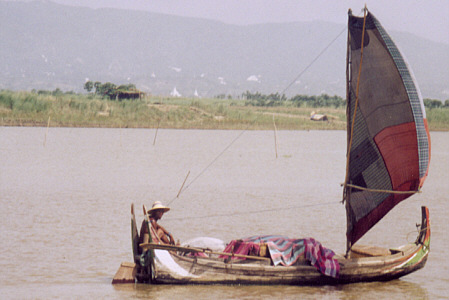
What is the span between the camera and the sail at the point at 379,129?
10.7 m

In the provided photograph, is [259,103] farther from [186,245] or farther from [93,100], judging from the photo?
[186,245]

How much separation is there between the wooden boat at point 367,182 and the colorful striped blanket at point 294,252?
0.06m

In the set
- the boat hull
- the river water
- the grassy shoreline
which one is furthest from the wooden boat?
the grassy shoreline

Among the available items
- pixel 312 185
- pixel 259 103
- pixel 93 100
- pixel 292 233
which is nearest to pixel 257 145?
pixel 93 100

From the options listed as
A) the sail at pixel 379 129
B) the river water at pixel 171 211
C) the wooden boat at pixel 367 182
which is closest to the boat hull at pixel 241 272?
the wooden boat at pixel 367 182

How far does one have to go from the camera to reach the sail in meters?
10.7

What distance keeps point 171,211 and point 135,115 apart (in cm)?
3912

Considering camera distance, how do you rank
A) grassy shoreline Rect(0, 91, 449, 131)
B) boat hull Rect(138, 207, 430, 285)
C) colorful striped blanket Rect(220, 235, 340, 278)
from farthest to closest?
1. grassy shoreline Rect(0, 91, 449, 131)
2. colorful striped blanket Rect(220, 235, 340, 278)
3. boat hull Rect(138, 207, 430, 285)

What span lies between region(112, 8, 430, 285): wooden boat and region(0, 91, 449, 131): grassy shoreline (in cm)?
3796

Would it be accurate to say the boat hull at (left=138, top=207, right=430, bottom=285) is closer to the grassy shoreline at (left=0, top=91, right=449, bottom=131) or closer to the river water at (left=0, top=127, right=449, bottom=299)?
the river water at (left=0, top=127, right=449, bottom=299)

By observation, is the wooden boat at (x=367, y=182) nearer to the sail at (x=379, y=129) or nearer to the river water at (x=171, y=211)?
the sail at (x=379, y=129)

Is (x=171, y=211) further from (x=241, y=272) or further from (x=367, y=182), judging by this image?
(x=241, y=272)

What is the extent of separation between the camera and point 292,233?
1526 centimetres

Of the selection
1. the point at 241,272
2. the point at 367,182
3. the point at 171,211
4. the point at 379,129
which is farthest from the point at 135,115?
the point at 241,272
